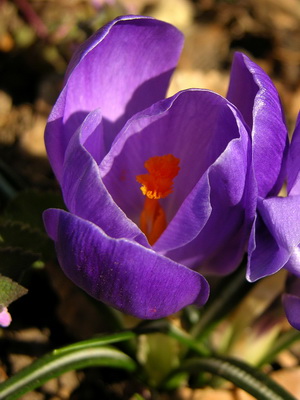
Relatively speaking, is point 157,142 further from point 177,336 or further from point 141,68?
point 177,336

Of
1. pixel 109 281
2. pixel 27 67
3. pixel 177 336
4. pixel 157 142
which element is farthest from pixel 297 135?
pixel 27 67

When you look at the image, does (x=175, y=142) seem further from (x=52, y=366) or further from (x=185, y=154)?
(x=52, y=366)

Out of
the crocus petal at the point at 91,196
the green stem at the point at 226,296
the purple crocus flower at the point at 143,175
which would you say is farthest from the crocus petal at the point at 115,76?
the green stem at the point at 226,296

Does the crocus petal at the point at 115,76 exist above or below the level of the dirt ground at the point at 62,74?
above

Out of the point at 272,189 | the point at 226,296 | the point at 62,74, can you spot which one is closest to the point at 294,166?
the point at 272,189

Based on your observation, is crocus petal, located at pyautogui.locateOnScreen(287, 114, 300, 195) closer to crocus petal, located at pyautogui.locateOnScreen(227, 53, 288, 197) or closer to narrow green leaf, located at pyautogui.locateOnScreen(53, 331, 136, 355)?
crocus petal, located at pyautogui.locateOnScreen(227, 53, 288, 197)

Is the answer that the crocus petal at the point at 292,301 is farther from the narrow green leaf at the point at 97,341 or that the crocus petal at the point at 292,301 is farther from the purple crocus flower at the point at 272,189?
the narrow green leaf at the point at 97,341
